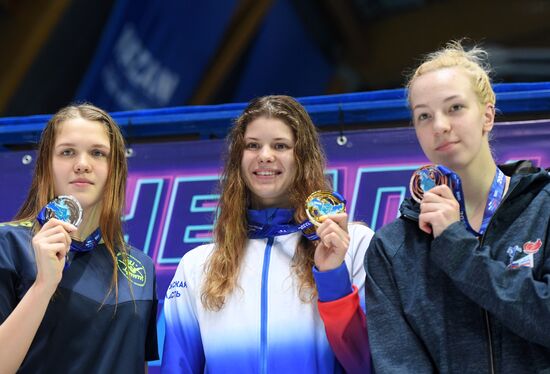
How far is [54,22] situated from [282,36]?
328cm

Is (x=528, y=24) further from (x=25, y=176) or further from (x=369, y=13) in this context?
(x=25, y=176)

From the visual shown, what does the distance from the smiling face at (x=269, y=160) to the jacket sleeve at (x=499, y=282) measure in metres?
0.75

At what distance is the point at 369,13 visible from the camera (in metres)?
11.7

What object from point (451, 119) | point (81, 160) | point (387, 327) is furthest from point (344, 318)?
point (81, 160)

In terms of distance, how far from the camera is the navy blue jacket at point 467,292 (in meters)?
2.07

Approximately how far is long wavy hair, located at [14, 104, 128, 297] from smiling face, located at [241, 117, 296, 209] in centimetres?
45

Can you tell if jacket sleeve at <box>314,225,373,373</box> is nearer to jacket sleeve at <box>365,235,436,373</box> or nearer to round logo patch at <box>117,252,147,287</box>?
jacket sleeve at <box>365,235,436,373</box>

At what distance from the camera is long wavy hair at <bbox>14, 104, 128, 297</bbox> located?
2760 millimetres

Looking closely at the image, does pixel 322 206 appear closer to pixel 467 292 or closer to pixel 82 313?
pixel 467 292

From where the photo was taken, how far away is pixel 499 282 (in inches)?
81.8

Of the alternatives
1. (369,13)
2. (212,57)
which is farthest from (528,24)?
(212,57)

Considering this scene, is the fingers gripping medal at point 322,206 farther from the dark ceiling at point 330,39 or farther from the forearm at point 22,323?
the dark ceiling at point 330,39

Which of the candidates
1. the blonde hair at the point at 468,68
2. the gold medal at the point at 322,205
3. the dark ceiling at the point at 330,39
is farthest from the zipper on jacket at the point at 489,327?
the dark ceiling at the point at 330,39

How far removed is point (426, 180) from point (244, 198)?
2.67 ft
